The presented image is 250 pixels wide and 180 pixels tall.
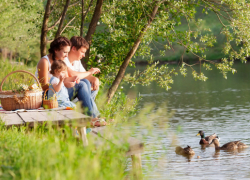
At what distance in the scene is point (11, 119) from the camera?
4273mm

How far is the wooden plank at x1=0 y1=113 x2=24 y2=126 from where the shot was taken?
399cm

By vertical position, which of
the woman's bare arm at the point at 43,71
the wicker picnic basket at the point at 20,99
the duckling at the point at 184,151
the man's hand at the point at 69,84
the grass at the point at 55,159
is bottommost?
the duckling at the point at 184,151

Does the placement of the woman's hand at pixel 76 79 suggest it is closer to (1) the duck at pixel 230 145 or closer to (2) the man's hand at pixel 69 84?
(2) the man's hand at pixel 69 84

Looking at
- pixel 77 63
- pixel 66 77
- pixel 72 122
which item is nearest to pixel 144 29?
pixel 77 63

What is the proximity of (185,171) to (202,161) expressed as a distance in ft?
5.42

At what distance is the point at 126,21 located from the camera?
958 centimetres

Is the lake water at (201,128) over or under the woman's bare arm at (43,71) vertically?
under

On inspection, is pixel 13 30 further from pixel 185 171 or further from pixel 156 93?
pixel 185 171

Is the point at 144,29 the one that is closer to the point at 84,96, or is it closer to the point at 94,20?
the point at 94,20

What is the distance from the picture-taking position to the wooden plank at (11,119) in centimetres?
399

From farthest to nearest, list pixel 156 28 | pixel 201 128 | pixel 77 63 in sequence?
pixel 201 128, pixel 156 28, pixel 77 63

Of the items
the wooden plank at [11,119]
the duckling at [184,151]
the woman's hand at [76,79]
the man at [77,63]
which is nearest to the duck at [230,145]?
the duckling at [184,151]

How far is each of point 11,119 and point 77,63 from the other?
2539mm

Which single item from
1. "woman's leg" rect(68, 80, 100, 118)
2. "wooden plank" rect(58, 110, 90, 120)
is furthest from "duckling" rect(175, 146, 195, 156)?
"wooden plank" rect(58, 110, 90, 120)
